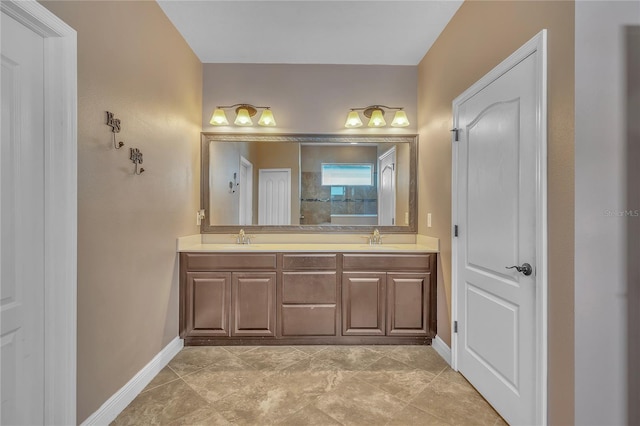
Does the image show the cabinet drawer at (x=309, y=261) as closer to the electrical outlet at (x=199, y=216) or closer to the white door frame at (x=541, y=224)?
the electrical outlet at (x=199, y=216)

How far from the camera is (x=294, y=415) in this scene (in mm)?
1742

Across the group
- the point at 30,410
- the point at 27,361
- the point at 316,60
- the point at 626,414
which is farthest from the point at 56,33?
the point at 626,414

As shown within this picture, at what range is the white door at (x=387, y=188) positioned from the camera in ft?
10.2

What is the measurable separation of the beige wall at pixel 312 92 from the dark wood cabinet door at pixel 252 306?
61.5 inches

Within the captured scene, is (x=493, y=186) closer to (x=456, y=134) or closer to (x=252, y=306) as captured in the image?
(x=456, y=134)

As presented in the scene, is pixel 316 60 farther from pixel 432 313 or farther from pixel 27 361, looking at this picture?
pixel 27 361

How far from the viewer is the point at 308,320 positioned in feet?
8.55

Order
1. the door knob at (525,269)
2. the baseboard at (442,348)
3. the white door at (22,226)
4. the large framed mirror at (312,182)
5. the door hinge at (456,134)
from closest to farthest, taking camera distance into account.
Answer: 1. the white door at (22,226)
2. the door knob at (525,269)
3. the door hinge at (456,134)
4. the baseboard at (442,348)
5. the large framed mirror at (312,182)

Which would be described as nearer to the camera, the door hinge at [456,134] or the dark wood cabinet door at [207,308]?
the door hinge at [456,134]

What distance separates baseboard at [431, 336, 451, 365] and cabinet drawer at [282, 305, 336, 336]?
0.88 metres

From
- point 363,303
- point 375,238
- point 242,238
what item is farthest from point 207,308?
point 375,238

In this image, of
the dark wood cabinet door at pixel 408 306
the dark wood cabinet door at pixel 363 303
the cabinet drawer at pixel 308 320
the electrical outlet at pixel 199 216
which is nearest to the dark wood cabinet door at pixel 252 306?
the cabinet drawer at pixel 308 320

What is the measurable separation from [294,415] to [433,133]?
2.45 metres

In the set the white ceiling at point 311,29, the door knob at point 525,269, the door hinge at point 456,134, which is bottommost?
the door knob at point 525,269
